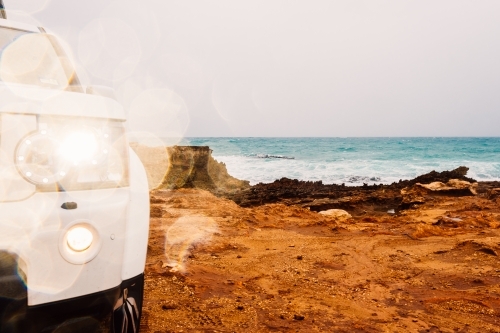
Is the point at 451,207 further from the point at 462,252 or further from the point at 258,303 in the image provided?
the point at 258,303

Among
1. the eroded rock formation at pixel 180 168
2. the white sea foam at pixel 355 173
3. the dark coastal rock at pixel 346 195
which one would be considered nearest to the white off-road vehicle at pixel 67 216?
the dark coastal rock at pixel 346 195

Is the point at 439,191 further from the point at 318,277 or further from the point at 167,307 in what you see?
the point at 167,307

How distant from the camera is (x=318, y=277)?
4352 millimetres

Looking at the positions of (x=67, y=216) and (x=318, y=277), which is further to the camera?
(x=318, y=277)

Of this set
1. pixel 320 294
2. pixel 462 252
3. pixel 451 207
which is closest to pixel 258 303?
pixel 320 294

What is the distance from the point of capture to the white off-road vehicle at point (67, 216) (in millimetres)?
1461

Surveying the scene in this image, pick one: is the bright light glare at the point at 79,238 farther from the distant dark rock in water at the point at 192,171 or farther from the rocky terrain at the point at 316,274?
the distant dark rock in water at the point at 192,171

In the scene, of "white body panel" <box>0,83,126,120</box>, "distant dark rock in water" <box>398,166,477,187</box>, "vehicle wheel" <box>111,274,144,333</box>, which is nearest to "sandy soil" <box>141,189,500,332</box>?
"vehicle wheel" <box>111,274,144,333</box>

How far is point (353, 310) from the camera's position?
11.3 feet

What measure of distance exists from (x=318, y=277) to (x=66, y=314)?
332 centimetres

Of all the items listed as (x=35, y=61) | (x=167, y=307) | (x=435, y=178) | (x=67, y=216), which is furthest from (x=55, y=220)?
(x=435, y=178)

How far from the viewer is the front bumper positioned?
57.3 inches

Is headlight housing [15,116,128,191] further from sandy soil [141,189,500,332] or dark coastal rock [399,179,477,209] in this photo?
dark coastal rock [399,179,477,209]

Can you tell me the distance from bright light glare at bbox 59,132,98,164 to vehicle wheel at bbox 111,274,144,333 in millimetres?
645
